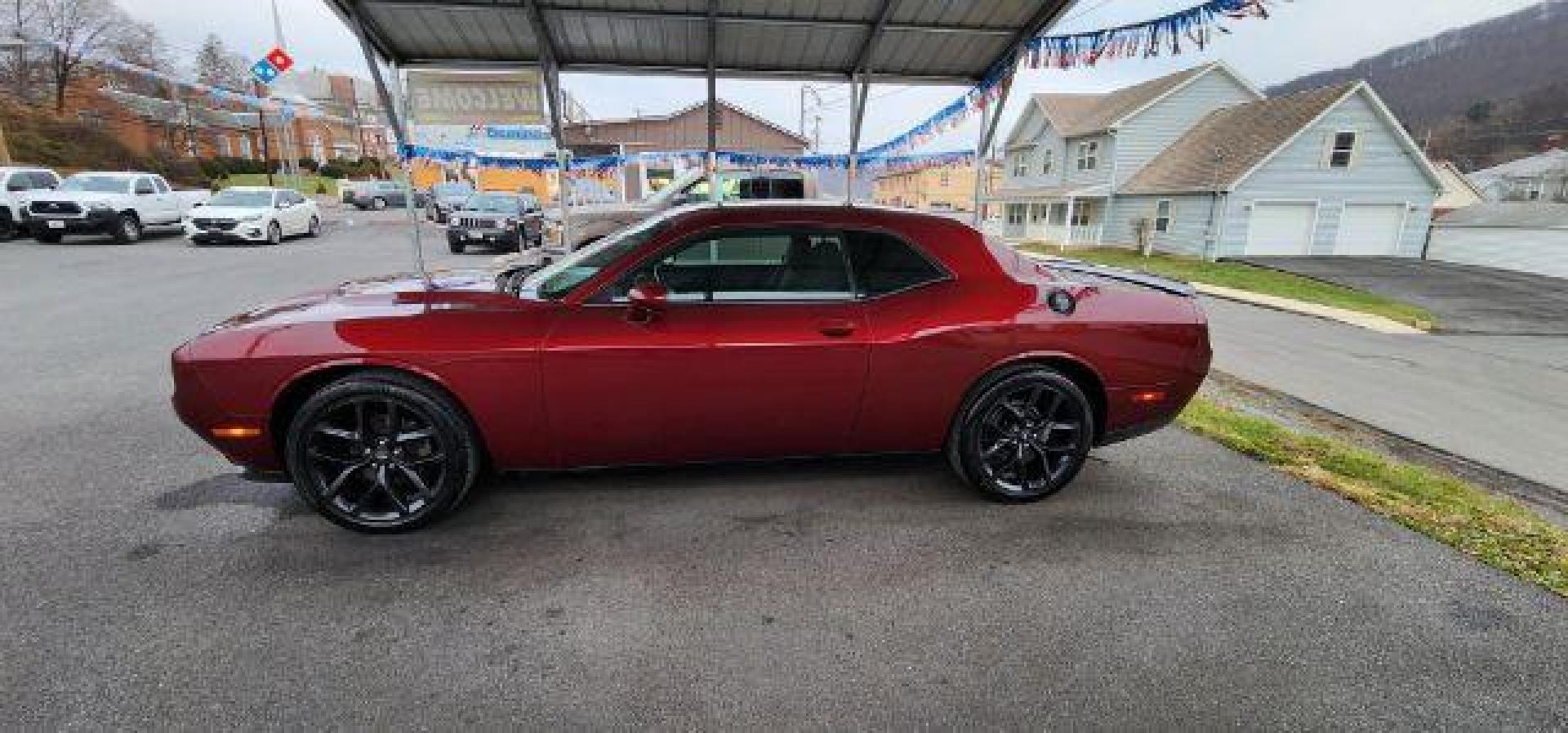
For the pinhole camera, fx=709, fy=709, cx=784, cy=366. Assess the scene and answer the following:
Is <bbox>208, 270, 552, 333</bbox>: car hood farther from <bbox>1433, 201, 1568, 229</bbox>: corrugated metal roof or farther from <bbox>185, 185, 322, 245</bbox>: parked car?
<bbox>1433, 201, 1568, 229</bbox>: corrugated metal roof

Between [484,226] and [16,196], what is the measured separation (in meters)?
10.8

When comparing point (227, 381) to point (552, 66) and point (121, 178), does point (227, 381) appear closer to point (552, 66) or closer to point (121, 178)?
point (552, 66)

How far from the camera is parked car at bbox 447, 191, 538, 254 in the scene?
17.6 meters

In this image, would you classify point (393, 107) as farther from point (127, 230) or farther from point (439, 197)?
point (439, 197)

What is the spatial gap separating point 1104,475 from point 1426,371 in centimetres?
896

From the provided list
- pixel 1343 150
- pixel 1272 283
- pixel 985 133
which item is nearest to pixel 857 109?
pixel 985 133

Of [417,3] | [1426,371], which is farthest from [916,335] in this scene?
[1426,371]

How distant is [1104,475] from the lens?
13.6ft

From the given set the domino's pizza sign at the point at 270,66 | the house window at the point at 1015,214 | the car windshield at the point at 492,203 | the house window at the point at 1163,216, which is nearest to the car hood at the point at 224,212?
the car windshield at the point at 492,203

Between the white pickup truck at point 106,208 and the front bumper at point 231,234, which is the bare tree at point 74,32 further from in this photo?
the front bumper at point 231,234

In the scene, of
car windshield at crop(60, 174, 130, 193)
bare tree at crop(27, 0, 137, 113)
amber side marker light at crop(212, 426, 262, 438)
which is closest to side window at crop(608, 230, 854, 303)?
amber side marker light at crop(212, 426, 262, 438)

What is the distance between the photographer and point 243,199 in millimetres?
18312

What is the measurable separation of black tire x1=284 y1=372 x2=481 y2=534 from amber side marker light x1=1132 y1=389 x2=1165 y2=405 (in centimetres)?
330

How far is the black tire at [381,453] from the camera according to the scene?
304 cm
